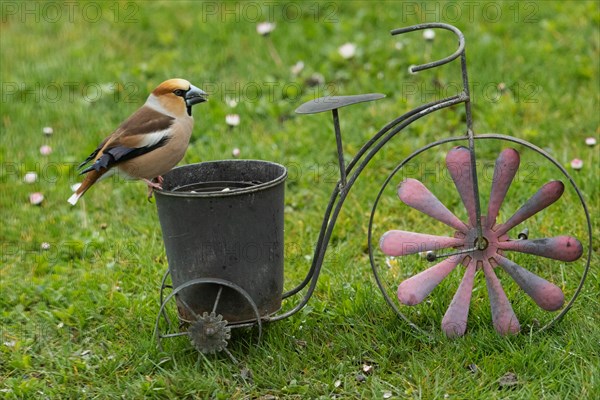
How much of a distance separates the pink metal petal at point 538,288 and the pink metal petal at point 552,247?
0.07 m

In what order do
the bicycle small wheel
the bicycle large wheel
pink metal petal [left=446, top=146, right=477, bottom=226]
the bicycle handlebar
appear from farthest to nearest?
pink metal petal [left=446, top=146, right=477, bottom=226]
the bicycle large wheel
the bicycle small wheel
the bicycle handlebar

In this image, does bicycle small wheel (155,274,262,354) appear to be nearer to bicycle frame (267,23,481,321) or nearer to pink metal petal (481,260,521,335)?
bicycle frame (267,23,481,321)

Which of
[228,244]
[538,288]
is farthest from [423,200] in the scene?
[228,244]

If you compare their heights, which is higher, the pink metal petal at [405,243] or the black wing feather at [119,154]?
the black wing feather at [119,154]

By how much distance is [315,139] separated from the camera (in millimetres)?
5535

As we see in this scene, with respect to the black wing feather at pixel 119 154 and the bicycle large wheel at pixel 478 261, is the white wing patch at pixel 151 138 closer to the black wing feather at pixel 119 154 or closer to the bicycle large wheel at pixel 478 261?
the black wing feather at pixel 119 154

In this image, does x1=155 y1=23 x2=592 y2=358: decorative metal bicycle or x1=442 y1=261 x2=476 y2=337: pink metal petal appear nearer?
x1=155 y1=23 x2=592 y2=358: decorative metal bicycle

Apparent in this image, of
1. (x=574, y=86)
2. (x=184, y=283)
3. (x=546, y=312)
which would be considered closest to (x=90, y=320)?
(x=184, y=283)

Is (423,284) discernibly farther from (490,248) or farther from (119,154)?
(119,154)

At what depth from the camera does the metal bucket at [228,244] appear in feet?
11.1

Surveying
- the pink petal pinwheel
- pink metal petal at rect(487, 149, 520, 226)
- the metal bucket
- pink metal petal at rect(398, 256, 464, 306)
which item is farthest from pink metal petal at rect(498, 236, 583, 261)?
the metal bucket

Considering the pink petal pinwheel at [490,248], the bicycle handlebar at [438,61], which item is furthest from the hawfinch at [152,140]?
the pink petal pinwheel at [490,248]

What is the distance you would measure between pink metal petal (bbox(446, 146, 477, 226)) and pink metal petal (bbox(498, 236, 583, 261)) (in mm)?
191

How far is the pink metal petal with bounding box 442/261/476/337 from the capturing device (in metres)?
3.56
